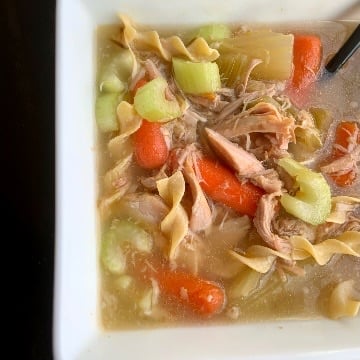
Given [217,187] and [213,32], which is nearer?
[217,187]

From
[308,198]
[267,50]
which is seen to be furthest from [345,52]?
[308,198]

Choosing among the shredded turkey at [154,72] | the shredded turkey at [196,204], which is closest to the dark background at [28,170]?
the shredded turkey at [154,72]

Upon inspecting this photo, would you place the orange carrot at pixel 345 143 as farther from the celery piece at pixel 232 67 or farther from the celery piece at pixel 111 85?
the celery piece at pixel 111 85

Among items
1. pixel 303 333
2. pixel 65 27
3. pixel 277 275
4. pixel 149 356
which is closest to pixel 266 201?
pixel 277 275

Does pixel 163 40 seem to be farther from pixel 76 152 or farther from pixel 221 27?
pixel 76 152

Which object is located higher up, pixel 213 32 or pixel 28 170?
pixel 213 32

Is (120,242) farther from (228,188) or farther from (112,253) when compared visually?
(228,188)

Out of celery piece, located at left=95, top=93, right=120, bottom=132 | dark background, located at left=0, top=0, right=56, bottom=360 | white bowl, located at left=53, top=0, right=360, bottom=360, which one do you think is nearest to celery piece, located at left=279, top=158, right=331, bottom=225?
white bowl, located at left=53, top=0, right=360, bottom=360
